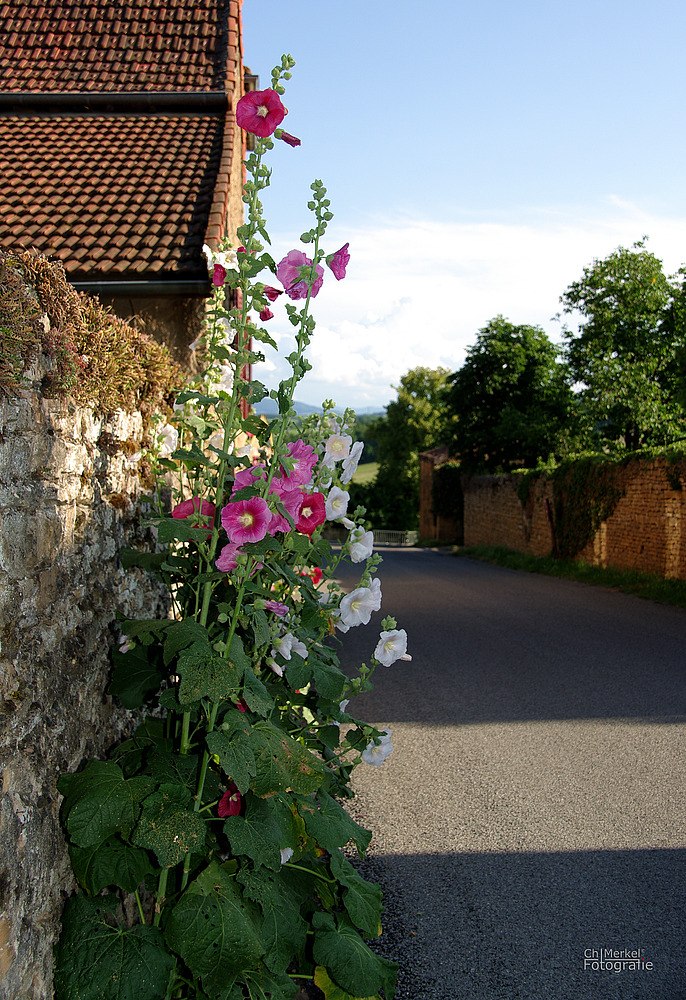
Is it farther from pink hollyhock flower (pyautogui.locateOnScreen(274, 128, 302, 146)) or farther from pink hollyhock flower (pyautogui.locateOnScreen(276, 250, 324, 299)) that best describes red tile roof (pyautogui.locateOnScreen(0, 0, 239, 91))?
pink hollyhock flower (pyautogui.locateOnScreen(276, 250, 324, 299))

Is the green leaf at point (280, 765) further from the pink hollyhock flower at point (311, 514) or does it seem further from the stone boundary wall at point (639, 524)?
the stone boundary wall at point (639, 524)

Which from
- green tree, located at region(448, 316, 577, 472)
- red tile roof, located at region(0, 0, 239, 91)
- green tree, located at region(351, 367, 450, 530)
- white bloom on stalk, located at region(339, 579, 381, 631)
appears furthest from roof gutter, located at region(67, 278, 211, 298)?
green tree, located at region(351, 367, 450, 530)

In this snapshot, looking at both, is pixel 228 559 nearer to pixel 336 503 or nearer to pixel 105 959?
pixel 336 503

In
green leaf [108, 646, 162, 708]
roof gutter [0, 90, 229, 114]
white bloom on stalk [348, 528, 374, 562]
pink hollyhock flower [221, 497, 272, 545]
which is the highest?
roof gutter [0, 90, 229, 114]

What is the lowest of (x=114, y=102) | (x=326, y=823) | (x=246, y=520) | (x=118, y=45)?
(x=326, y=823)

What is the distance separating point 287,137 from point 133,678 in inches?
72.5

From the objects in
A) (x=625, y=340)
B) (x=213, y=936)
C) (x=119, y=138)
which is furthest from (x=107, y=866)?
(x=625, y=340)

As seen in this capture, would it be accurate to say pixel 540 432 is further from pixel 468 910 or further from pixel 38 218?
pixel 468 910

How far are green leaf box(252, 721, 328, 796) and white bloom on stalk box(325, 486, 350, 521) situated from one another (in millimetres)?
972

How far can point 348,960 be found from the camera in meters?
2.27

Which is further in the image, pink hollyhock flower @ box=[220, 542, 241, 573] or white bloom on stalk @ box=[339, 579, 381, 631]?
white bloom on stalk @ box=[339, 579, 381, 631]

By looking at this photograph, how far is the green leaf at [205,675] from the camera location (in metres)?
2.00

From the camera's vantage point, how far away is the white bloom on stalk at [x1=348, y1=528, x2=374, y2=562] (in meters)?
3.01

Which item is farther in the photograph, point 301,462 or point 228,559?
point 301,462
